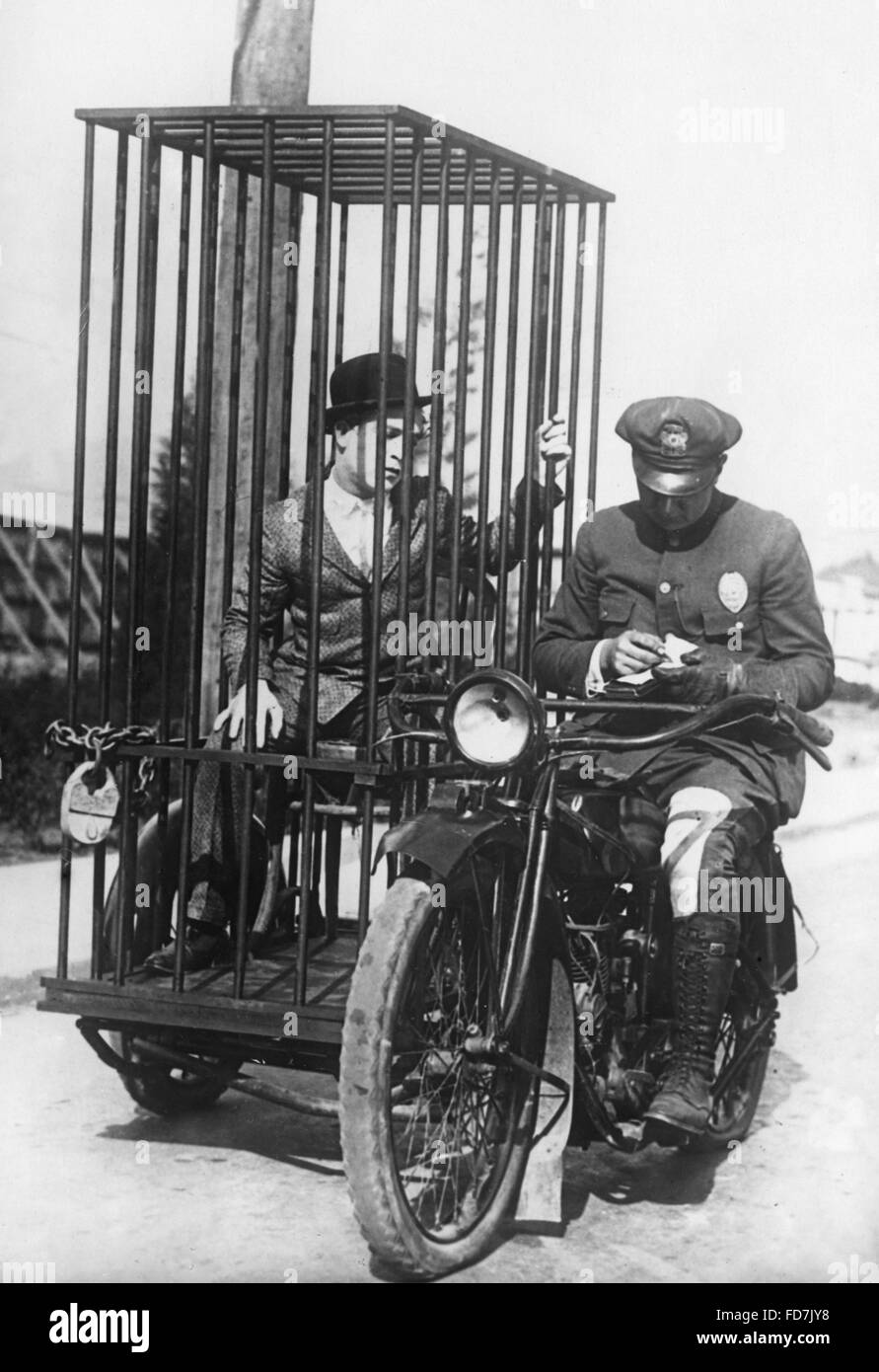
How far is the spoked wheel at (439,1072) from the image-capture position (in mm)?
3391

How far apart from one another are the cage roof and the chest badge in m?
1.18

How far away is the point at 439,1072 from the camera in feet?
11.9

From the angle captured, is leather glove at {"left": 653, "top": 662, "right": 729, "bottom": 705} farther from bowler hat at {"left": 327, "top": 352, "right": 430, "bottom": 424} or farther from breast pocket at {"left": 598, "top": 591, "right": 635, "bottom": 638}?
bowler hat at {"left": 327, "top": 352, "right": 430, "bottom": 424}

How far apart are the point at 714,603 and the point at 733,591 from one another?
0.20ft

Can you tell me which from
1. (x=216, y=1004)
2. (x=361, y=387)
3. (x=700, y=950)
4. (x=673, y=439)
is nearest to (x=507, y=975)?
(x=700, y=950)

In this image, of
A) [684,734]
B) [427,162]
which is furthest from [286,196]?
[684,734]

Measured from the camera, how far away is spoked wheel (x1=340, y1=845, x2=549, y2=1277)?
3391 millimetres

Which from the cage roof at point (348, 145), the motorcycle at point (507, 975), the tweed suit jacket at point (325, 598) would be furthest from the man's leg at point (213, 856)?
the cage roof at point (348, 145)

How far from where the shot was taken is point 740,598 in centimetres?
442

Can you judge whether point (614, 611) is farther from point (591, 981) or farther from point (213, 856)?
point (213, 856)
